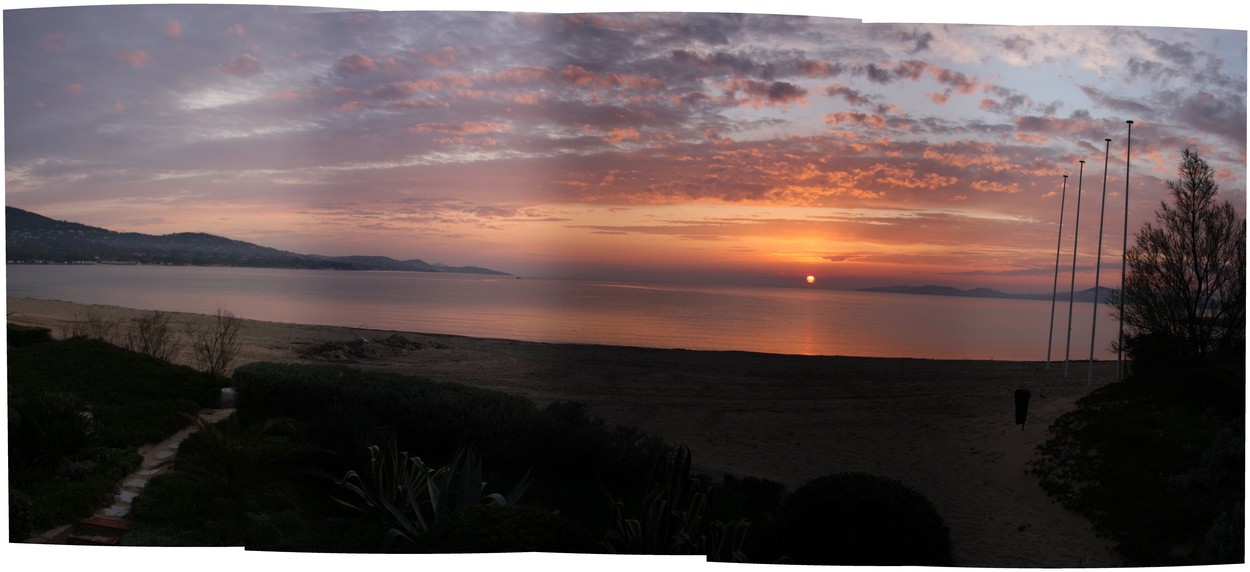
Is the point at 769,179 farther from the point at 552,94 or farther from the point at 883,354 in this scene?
the point at 883,354

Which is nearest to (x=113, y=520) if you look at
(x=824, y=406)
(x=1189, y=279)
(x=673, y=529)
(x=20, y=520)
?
(x=20, y=520)

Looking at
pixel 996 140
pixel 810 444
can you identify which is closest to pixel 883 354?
pixel 810 444

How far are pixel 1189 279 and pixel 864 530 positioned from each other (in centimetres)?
404

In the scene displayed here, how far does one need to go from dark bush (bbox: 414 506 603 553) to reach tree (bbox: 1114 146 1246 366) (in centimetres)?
512

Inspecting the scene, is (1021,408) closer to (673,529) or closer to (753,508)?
(753,508)

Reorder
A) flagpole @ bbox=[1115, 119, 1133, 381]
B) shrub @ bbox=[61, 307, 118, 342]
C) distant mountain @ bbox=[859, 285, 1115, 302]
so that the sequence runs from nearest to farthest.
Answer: flagpole @ bbox=[1115, 119, 1133, 381], distant mountain @ bbox=[859, 285, 1115, 302], shrub @ bbox=[61, 307, 118, 342]

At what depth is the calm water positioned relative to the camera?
25.4ft

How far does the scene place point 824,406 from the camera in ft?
32.0

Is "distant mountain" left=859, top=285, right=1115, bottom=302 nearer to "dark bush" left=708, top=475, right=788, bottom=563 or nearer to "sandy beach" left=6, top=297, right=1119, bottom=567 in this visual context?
"sandy beach" left=6, top=297, right=1119, bottom=567

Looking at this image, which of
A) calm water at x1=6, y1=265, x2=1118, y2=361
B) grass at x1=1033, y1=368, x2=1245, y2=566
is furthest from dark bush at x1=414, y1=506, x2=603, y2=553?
grass at x1=1033, y1=368, x2=1245, y2=566

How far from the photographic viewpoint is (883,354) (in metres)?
16.9

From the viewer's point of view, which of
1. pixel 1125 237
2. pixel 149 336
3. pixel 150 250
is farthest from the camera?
pixel 149 336

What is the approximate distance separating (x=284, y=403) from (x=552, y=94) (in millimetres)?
3352

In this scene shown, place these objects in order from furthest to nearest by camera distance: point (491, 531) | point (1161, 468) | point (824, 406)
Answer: point (824, 406)
point (1161, 468)
point (491, 531)
